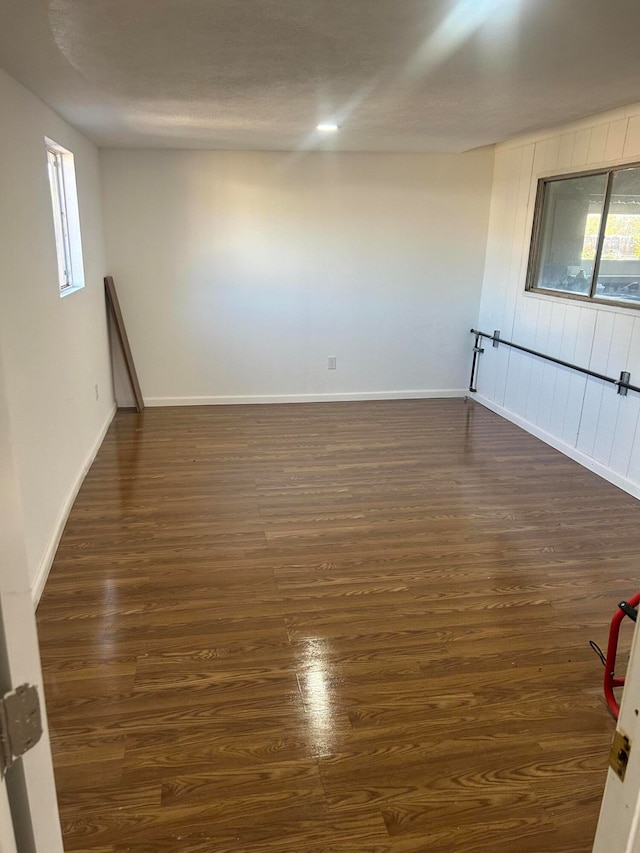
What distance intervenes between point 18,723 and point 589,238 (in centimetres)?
465

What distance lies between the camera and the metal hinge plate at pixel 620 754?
83cm

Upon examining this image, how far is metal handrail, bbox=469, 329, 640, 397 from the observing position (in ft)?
13.1

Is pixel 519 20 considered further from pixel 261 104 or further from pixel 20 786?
pixel 20 786

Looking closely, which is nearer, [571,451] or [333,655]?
[333,655]

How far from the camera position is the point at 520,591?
9.36 feet

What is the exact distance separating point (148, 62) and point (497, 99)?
1.84 meters

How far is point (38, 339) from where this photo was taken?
299 cm

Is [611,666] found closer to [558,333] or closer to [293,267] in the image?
[558,333]

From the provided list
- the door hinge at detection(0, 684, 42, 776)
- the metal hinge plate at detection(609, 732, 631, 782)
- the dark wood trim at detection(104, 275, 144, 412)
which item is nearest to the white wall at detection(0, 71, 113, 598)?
the dark wood trim at detection(104, 275, 144, 412)

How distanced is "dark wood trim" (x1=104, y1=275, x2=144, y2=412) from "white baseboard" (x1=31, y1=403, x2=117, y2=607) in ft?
2.59

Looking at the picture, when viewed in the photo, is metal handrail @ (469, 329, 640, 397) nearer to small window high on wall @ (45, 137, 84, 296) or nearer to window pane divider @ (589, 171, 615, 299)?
window pane divider @ (589, 171, 615, 299)

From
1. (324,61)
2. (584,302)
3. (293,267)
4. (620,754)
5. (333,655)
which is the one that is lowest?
(333,655)

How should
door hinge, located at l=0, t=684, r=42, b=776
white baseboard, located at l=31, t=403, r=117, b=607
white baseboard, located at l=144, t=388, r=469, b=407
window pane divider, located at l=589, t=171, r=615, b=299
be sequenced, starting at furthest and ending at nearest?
white baseboard, located at l=144, t=388, r=469, b=407 → window pane divider, located at l=589, t=171, r=615, b=299 → white baseboard, located at l=31, t=403, r=117, b=607 → door hinge, located at l=0, t=684, r=42, b=776

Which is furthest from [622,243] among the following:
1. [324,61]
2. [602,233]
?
[324,61]
